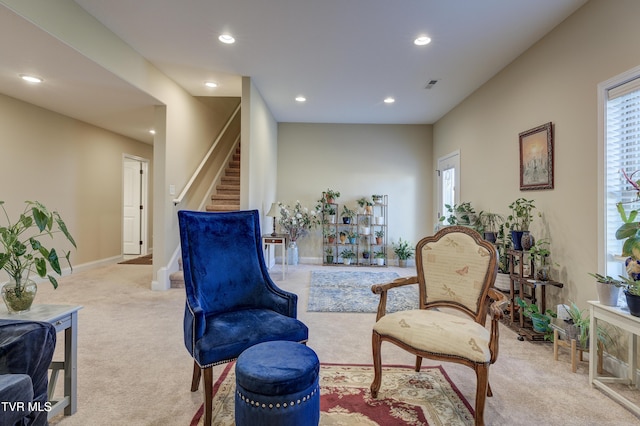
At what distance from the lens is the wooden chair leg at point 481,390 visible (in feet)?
5.01

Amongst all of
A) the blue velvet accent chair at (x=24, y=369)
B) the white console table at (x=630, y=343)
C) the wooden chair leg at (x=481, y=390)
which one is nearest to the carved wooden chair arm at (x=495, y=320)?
the wooden chair leg at (x=481, y=390)

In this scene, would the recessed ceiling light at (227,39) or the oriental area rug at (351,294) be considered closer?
the recessed ceiling light at (227,39)

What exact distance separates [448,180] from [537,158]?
2597 mm

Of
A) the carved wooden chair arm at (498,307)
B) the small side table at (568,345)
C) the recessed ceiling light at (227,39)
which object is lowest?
the small side table at (568,345)

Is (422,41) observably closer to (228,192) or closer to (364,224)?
(364,224)

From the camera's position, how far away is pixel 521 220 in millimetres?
3369

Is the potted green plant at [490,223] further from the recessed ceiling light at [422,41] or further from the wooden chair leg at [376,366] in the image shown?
the wooden chair leg at [376,366]

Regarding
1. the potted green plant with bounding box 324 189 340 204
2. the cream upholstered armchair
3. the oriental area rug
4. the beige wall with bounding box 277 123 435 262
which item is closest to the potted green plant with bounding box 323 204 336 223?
the potted green plant with bounding box 324 189 340 204

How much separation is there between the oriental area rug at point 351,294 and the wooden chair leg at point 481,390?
1910mm

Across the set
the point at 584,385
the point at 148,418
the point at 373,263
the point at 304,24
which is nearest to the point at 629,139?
the point at 584,385

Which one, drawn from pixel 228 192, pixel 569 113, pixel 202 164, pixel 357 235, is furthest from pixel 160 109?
pixel 569 113

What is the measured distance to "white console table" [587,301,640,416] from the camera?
1790 mm

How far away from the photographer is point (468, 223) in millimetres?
4281

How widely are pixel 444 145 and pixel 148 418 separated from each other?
18.2ft
